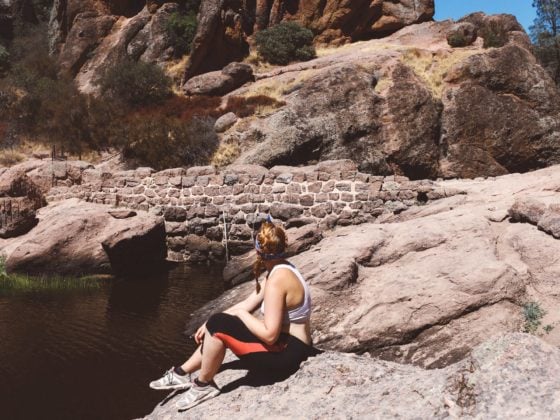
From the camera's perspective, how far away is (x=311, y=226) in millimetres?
11750

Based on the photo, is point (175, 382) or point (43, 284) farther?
point (43, 284)

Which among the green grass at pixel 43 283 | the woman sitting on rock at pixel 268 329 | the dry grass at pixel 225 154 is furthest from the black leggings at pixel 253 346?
the dry grass at pixel 225 154

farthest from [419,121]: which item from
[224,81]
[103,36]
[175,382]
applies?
[103,36]

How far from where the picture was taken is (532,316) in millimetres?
5973

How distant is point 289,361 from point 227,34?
30852 mm

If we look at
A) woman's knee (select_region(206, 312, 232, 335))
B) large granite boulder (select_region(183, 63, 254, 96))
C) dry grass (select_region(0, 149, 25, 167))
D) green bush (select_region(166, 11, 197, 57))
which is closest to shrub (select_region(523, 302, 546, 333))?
woman's knee (select_region(206, 312, 232, 335))

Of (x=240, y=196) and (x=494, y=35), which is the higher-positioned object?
(x=494, y=35)

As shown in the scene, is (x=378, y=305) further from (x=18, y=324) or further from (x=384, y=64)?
(x=384, y=64)

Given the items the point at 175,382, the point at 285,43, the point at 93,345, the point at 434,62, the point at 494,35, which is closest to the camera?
the point at 175,382

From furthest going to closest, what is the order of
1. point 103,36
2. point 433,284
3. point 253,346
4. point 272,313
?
1. point 103,36
2. point 433,284
3. point 253,346
4. point 272,313

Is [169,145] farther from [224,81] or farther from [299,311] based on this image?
[299,311]

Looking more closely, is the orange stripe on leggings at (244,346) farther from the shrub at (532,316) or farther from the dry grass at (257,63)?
the dry grass at (257,63)

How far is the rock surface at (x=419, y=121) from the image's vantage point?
20734mm

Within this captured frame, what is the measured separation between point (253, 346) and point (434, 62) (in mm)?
24696
